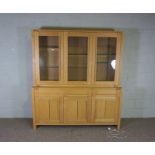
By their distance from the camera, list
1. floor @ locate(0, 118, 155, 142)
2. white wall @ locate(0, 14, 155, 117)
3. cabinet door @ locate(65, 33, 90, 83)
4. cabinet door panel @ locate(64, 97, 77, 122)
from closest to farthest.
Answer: floor @ locate(0, 118, 155, 142), cabinet door @ locate(65, 33, 90, 83), cabinet door panel @ locate(64, 97, 77, 122), white wall @ locate(0, 14, 155, 117)

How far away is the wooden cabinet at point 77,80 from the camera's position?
3.26 metres

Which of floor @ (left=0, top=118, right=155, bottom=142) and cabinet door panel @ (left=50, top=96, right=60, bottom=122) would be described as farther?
cabinet door panel @ (left=50, top=96, right=60, bottom=122)

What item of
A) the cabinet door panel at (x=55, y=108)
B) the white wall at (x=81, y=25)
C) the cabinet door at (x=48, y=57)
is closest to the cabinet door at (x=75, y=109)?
the cabinet door panel at (x=55, y=108)

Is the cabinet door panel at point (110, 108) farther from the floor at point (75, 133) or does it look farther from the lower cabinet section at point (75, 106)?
the floor at point (75, 133)

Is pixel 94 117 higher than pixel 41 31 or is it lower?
lower

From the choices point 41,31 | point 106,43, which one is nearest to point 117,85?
point 106,43

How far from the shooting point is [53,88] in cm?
332

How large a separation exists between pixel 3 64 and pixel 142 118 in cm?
299

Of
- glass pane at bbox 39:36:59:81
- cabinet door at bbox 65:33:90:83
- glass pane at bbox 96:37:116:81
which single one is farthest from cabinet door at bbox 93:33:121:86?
glass pane at bbox 39:36:59:81

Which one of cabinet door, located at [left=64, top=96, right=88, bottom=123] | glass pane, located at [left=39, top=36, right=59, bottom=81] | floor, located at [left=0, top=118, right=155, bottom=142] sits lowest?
floor, located at [left=0, top=118, right=155, bottom=142]

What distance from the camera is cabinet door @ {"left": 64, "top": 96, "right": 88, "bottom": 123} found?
3363mm

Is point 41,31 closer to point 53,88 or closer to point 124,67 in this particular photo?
point 53,88

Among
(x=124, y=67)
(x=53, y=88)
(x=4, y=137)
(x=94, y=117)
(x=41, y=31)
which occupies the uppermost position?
(x=41, y=31)

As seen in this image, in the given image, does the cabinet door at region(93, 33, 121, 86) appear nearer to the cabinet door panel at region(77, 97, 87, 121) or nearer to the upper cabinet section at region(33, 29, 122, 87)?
the upper cabinet section at region(33, 29, 122, 87)
